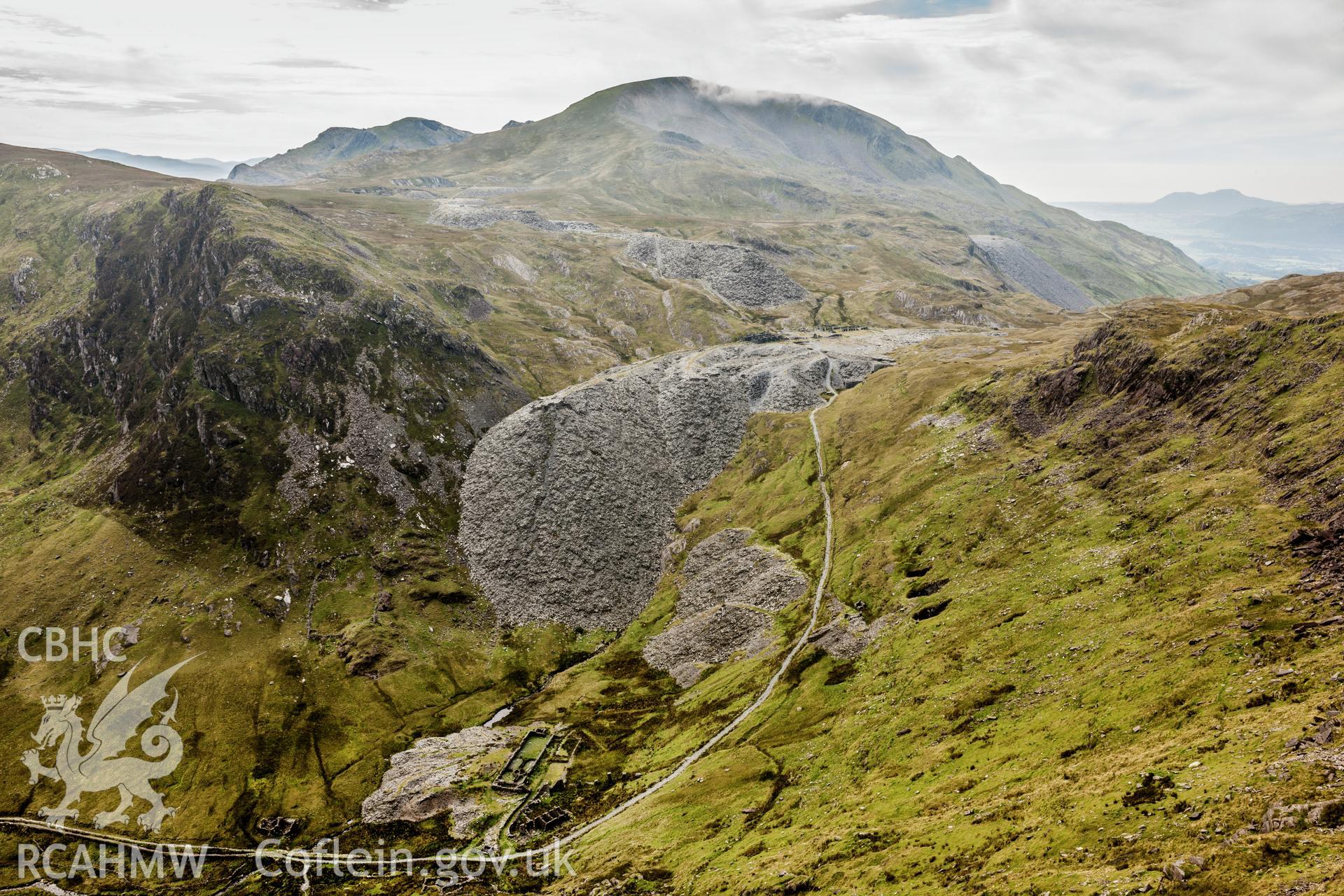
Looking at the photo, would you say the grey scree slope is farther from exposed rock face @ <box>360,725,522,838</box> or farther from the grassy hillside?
exposed rock face @ <box>360,725,522,838</box>

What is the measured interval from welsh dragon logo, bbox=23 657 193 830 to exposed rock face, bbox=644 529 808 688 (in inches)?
3557

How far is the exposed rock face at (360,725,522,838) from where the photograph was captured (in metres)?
100

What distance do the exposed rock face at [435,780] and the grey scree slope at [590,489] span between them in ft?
108

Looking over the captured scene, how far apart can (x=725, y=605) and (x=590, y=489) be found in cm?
5103

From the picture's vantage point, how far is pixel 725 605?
5113 inches

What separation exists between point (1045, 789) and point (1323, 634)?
26.3 meters

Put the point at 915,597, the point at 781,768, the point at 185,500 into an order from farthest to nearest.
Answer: the point at 185,500 → the point at 915,597 → the point at 781,768

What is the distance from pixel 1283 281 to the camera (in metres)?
160

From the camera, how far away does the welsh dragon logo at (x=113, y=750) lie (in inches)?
4173

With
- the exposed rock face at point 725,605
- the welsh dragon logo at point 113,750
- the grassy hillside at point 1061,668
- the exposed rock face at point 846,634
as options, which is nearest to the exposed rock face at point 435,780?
the grassy hillside at point 1061,668

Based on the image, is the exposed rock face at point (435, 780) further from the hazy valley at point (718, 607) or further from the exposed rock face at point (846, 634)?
the exposed rock face at point (846, 634)

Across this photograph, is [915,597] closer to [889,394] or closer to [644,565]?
[644,565]

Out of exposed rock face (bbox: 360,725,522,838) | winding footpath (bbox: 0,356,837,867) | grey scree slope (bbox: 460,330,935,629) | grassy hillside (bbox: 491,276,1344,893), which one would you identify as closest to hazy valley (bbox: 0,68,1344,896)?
grassy hillside (bbox: 491,276,1344,893)

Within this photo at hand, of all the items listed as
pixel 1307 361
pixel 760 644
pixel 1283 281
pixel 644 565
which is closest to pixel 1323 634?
pixel 1307 361
